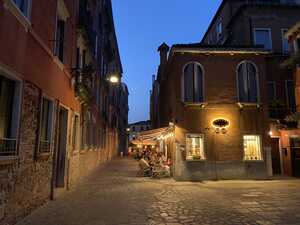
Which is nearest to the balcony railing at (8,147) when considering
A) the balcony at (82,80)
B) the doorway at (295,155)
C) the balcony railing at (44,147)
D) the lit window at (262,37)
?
the balcony railing at (44,147)

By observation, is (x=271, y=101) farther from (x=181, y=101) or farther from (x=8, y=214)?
(x=8, y=214)

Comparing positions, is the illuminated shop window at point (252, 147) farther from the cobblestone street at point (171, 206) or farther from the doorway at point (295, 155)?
the cobblestone street at point (171, 206)

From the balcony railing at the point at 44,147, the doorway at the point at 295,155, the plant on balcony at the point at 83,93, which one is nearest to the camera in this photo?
the balcony railing at the point at 44,147

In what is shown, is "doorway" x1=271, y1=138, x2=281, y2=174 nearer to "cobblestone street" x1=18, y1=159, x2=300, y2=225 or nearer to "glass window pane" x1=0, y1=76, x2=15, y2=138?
"cobblestone street" x1=18, y1=159, x2=300, y2=225

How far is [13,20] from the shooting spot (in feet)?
19.2

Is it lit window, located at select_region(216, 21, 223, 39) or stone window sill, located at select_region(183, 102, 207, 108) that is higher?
lit window, located at select_region(216, 21, 223, 39)

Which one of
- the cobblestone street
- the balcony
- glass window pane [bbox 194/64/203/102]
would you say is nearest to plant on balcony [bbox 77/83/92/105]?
the balcony

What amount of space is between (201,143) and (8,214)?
10977 millimetres

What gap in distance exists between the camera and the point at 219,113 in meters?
15.3

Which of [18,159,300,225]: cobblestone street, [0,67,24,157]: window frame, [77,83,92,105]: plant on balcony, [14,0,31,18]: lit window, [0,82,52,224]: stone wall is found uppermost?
[14,0,31,18]: lit window

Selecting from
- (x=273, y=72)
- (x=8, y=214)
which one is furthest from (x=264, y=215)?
(x=273, y=72)

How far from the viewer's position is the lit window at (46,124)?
27.8 feet

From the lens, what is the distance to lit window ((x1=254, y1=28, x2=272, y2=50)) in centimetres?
1930

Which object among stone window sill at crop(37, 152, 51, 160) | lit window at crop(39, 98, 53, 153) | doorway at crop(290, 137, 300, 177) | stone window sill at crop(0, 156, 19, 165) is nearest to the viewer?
stone window sill at crop(0, 156, 19, 165)
